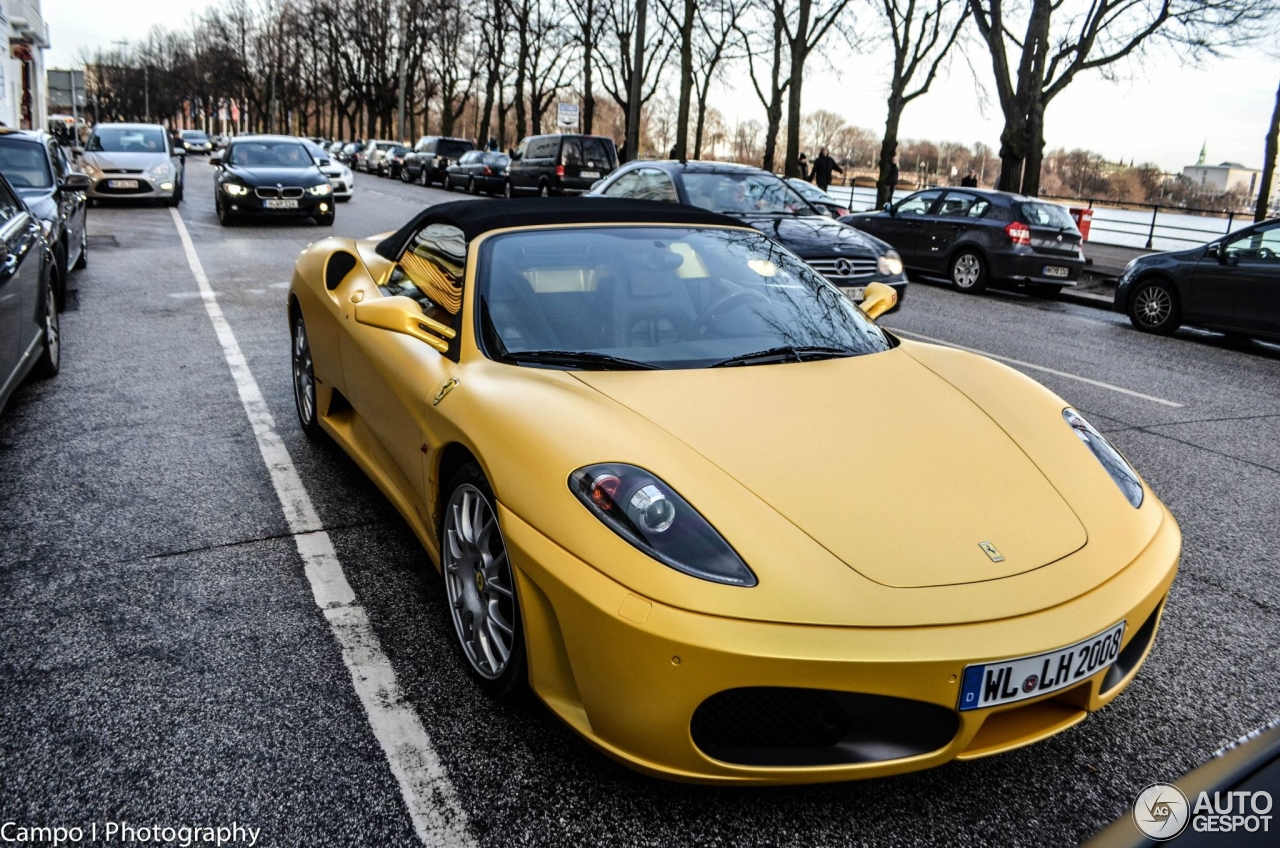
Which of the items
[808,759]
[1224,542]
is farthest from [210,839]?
[1224,542]

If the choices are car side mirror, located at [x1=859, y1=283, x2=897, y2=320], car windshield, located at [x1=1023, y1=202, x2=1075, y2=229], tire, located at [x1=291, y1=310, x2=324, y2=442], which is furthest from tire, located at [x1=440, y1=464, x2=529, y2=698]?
car windshield, located at [x1=1023, y1=202, x2=1075, y2=229]

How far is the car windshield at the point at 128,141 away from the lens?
64.8ft

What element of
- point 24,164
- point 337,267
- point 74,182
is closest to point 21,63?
point 74,182

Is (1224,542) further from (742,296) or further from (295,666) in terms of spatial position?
(295,666)

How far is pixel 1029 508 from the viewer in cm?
251

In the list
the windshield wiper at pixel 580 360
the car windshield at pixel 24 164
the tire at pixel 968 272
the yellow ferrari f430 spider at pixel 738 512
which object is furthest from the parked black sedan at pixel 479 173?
the windshield wiper at pixel 580 360

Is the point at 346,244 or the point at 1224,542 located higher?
the point at 346,244

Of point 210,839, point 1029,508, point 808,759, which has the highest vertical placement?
point 1029,508

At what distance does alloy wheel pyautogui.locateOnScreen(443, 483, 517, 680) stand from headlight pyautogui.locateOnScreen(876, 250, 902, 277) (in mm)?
7723

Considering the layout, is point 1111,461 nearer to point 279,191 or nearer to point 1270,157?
point 279,191

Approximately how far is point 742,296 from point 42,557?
2.68 metres

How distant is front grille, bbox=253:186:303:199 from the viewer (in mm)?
16281

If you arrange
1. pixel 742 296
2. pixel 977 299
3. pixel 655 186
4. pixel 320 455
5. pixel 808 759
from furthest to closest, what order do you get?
pixel 977 299 < pixel 655 186 < pixel 320 455 < pixel 742 296 < pixel 808 759

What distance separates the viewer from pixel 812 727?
210 cm
